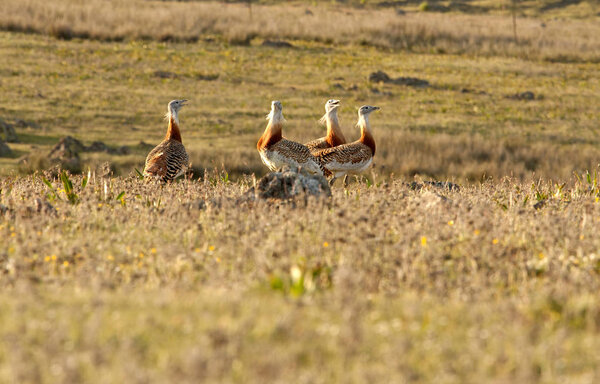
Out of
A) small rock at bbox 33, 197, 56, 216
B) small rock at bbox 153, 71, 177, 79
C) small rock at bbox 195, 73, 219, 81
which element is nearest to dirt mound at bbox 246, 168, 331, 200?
small rock at bbox 33, 197, 56, 216

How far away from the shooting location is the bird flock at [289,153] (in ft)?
40.5

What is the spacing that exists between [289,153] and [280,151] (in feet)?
0.54

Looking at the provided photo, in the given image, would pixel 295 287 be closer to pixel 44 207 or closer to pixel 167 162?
pixel 44 207

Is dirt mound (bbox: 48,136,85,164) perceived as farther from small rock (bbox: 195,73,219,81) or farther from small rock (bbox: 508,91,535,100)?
small rock (bbox: 508,91,535,100)

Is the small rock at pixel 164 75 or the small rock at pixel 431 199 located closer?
the small rock at pixel 431 199

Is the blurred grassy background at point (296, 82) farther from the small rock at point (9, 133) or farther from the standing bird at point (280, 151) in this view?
the standing bird at point (280, 151)

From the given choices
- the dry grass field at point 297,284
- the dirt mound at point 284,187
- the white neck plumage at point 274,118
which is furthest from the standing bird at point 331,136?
the dirt mound at point 284,187

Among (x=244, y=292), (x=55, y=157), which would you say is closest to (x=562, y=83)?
(x=55, y=157)

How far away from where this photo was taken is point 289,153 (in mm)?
12258

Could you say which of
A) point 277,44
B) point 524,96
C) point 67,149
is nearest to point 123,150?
point 67,149

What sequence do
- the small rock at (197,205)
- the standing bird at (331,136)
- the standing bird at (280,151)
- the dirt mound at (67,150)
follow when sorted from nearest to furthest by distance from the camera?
the small rock at (197,205) → the standing bird at (280,151) → the standing bird at (331,136) → the dirt mound at (67,150)

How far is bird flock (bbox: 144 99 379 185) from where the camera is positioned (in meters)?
12.3

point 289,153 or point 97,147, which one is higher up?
point 289,153

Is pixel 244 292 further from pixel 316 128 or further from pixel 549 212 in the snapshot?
pixel 316 128
